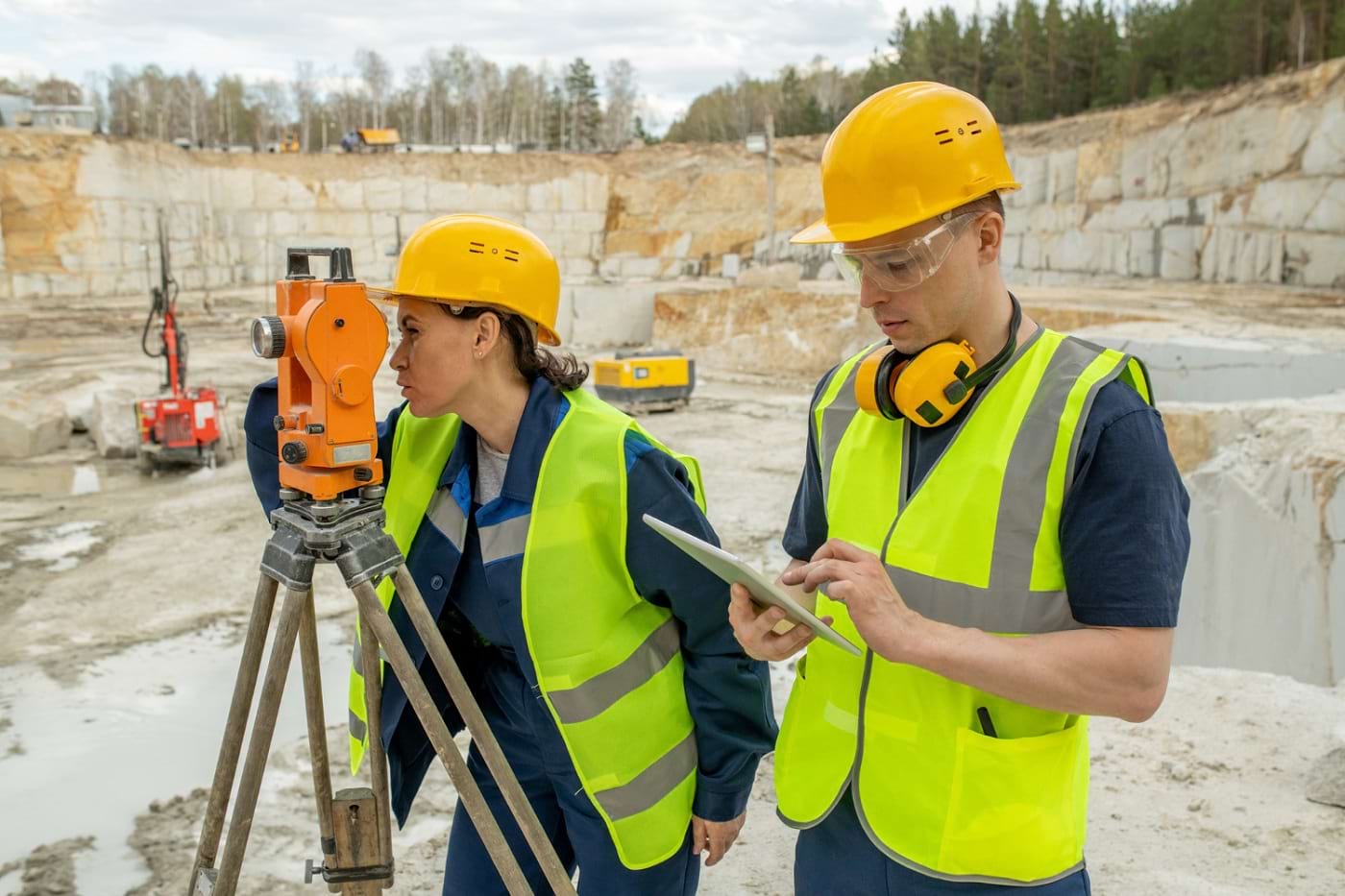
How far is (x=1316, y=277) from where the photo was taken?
17.9m

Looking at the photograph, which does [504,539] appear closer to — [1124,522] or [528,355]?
[528,355]

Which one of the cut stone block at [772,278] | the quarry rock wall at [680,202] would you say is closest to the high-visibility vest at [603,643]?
the quarry rock wall at [680,202]

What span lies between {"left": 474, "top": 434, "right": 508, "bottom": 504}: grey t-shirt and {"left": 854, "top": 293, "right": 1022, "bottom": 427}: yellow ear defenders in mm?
748

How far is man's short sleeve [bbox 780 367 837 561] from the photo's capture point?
68.2 inches

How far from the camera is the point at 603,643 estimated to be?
1805 millimetres

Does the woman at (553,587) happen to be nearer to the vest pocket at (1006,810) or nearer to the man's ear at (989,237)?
the vest pocket at (1006,810)

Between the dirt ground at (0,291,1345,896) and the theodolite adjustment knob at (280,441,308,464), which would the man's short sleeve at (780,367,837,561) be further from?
the dirt ground at (0,291,1345,896)

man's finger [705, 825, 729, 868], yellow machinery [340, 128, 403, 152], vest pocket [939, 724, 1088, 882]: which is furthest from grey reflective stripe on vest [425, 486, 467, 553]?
yellow machinery [340, 128, 403, 152]

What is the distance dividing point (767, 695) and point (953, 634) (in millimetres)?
750

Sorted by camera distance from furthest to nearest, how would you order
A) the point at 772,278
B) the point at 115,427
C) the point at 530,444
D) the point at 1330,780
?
1. the point at 772,278
2. the point at 115,427
3. the point at 1330,780
4. the point at 530,444

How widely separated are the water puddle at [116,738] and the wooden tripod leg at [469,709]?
89.1 inches

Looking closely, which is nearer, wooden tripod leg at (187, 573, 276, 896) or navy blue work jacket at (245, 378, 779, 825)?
wooden tripod leg at (187, 573, 276, 896)

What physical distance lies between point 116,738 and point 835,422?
12.9ft

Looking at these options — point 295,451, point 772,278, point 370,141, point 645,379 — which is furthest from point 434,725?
point 370,141
